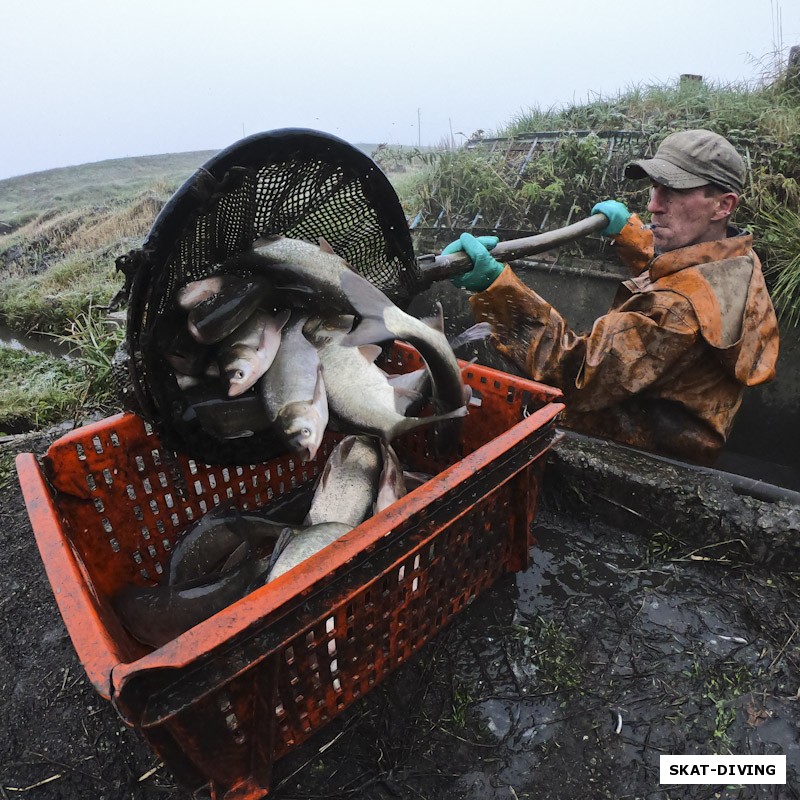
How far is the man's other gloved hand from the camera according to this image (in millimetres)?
2902

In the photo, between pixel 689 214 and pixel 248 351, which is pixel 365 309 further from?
pixel 689 214

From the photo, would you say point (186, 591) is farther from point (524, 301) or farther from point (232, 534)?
point (524, 301)

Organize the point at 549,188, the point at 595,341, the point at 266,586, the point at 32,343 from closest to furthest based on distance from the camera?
the point at 266,586 → the point at 595,341 → the point at 549,188 → the point at 32,343

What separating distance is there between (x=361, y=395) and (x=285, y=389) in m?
0.30

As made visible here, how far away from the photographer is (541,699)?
2002 mm

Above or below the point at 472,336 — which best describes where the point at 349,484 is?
below

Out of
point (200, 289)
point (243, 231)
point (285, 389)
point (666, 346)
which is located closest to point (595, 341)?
point (666, 346)

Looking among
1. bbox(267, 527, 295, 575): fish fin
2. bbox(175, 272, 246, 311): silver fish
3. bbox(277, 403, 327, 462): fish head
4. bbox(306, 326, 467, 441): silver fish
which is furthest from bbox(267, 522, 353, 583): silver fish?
bbox(175, 272, 246, 311): silver fish

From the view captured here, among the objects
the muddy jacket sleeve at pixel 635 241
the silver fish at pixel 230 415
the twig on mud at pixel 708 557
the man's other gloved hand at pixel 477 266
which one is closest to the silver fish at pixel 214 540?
the silver fish at pixel 230 415

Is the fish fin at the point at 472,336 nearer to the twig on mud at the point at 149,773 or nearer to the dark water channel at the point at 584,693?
the dark water channel at the point at 584,693

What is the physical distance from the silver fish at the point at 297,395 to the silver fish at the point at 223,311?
0.19 m

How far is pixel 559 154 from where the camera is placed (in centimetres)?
579

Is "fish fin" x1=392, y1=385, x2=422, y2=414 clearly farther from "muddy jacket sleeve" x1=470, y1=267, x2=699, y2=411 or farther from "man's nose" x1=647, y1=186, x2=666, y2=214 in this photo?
"man's nose" x1=647, y1=186, x2=666, y2=214

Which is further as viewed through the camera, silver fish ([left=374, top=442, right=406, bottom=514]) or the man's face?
the man's face
